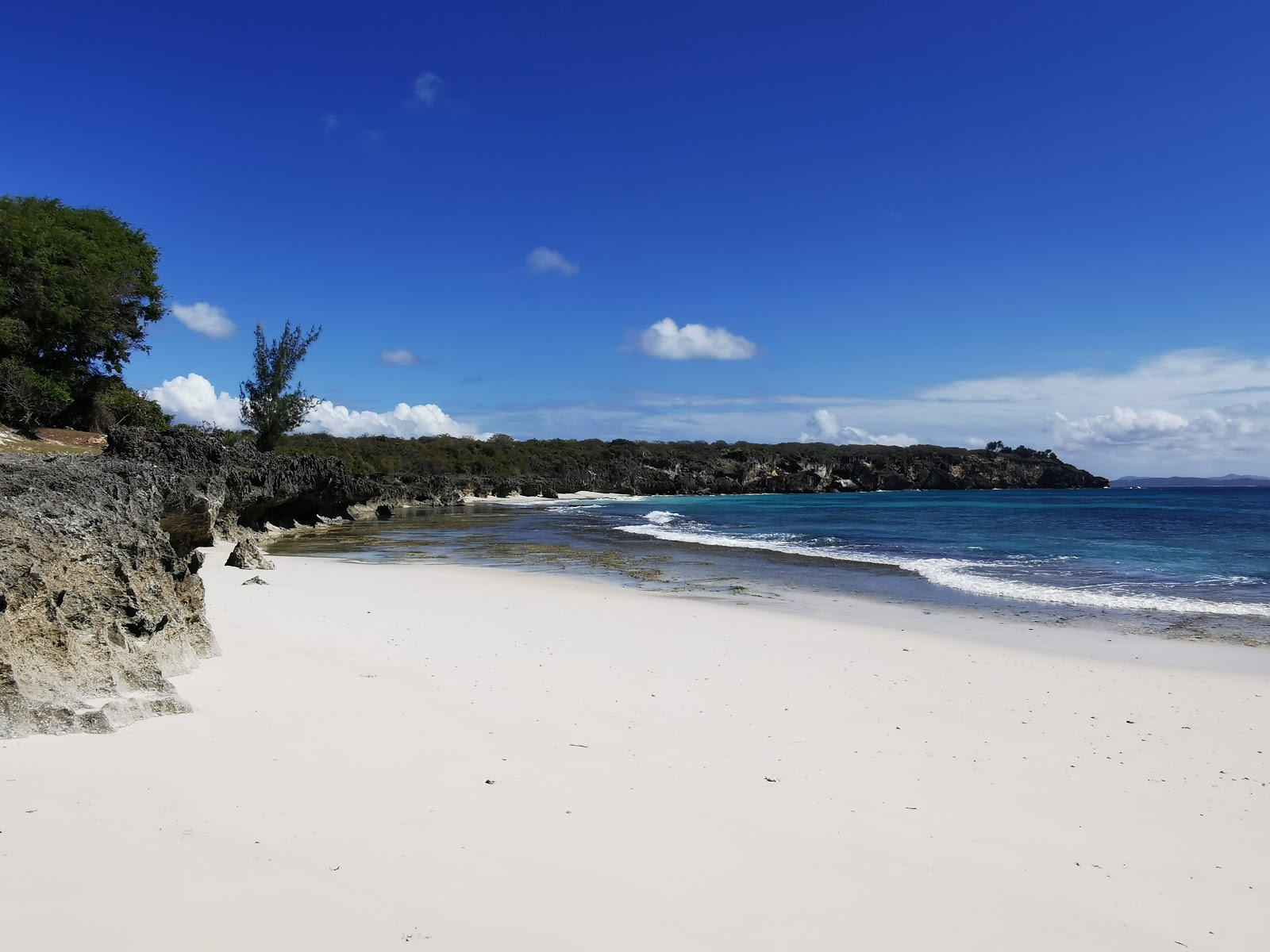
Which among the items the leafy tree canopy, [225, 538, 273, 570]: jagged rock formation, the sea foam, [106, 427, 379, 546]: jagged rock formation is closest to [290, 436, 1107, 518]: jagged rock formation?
[106, 427, 379, 546]: jagged rock formation

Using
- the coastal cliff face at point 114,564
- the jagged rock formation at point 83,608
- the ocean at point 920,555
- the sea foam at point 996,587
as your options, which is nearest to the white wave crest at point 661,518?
the ocean at point 920,555

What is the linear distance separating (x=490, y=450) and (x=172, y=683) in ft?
303

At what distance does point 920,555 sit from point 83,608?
A: 811 inches

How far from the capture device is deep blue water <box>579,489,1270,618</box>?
14.3 metres

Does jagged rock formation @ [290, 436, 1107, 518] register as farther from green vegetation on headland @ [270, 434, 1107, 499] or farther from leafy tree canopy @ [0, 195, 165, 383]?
leafy tree canopy @ [0, 195, 165, 383]

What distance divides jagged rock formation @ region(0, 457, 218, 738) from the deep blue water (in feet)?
45.0

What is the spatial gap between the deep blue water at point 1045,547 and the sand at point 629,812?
788 centimetres

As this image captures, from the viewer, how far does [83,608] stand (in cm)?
477

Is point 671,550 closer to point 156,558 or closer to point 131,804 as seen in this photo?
point 156,558

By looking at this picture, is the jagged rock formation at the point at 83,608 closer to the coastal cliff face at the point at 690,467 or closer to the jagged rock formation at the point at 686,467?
the jagged rock formation at the point at 686,467

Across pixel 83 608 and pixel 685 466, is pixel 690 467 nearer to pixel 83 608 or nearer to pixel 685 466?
pixel 685 466

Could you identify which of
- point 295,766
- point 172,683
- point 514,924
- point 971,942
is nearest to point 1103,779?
point 971,942

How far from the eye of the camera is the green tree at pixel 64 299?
2294 cm

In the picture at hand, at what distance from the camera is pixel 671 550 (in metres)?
22.4
